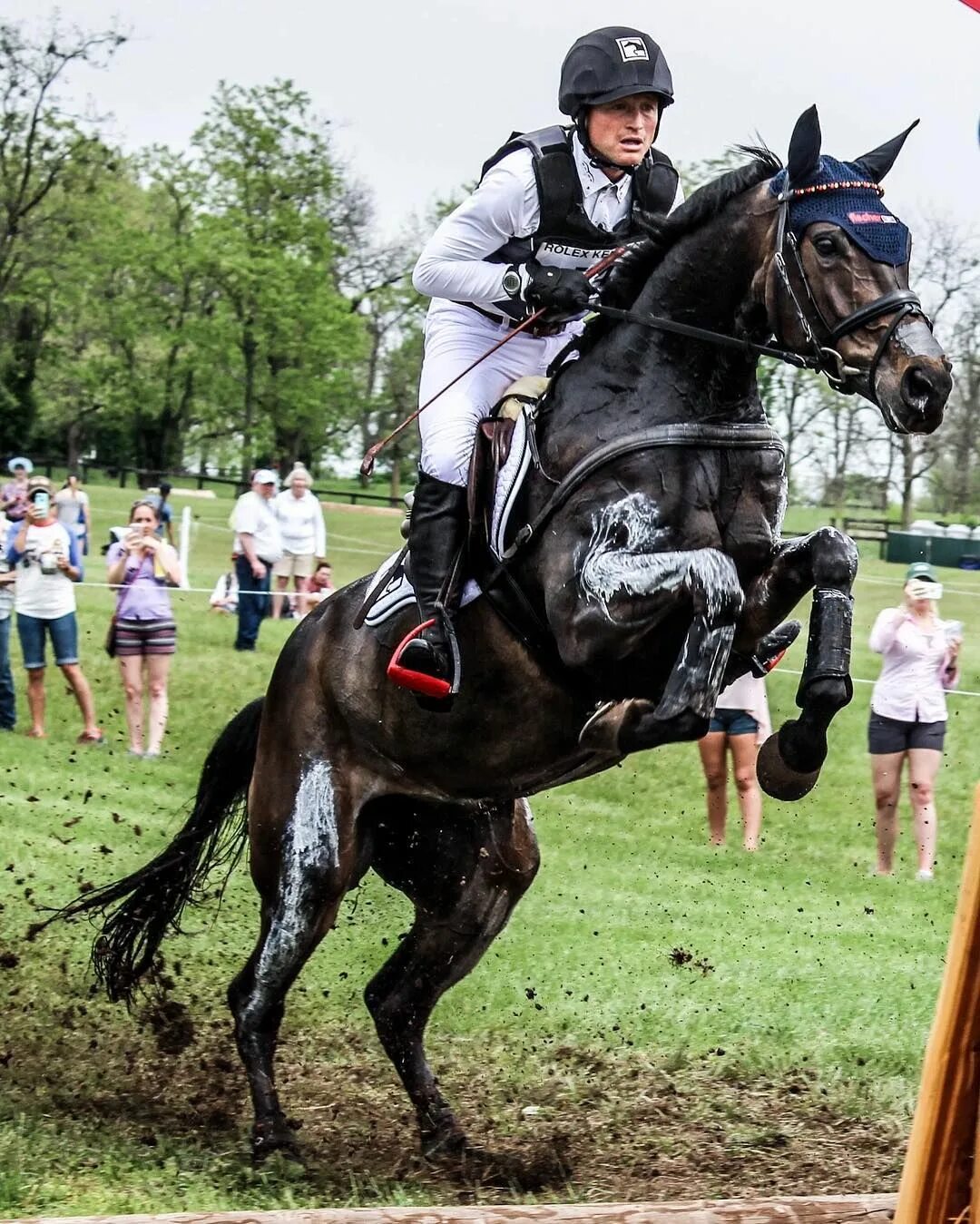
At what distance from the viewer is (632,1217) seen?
11.4 ft

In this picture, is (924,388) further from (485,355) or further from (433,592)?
Answer: (433,592)

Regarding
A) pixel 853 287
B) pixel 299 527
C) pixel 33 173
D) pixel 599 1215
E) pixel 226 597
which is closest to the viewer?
pixel 599 1215

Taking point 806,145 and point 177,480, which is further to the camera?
point 177,480

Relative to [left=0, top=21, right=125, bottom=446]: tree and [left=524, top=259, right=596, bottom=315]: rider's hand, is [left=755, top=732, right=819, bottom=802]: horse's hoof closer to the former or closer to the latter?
[left=524, top=259, right=596, bottom=315]: rider's hand

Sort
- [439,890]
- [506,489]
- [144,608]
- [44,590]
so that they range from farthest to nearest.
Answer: [44,590] < [144,608] < [439,890] < [506,489]

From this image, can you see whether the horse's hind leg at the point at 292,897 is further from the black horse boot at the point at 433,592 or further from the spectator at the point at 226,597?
the spectator at the point at 226,597

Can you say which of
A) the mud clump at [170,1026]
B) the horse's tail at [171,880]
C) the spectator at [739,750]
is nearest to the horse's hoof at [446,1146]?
the mud clump at [170,1026]

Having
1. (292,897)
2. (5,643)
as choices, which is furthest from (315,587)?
(292,897)

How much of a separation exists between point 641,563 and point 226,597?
10516mm

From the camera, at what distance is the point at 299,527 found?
13.4 m

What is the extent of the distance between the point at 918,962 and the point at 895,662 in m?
2.15

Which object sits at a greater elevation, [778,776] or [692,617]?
[692,617]

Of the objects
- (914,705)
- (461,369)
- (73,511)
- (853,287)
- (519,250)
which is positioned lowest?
(914,705)

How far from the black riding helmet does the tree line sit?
21448 millimetres
